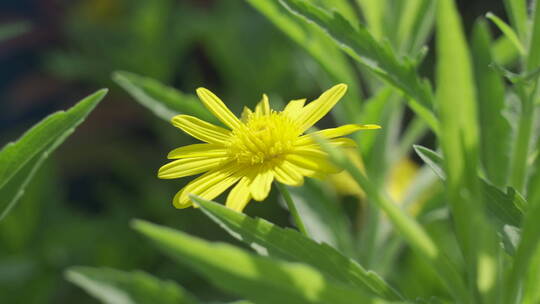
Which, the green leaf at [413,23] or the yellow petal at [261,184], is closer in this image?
the yellow petal at [261,184]

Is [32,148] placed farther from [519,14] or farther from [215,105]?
[519,14]

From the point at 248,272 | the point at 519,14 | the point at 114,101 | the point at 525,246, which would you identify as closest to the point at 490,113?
the point at 519,14

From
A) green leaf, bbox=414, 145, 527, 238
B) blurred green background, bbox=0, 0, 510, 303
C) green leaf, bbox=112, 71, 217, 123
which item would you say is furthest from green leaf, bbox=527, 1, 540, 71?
blurred green background, bbox=0, 0, 510, 303

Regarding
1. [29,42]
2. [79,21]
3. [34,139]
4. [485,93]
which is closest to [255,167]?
[34,139]

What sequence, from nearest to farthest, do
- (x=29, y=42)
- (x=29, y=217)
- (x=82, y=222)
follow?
(x=29, y=217)
(x=82, y=222)
(x=29, y=42)

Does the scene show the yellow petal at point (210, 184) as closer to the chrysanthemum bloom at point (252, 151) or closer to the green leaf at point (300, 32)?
the chrysanthemum bloom at point (252, 151)

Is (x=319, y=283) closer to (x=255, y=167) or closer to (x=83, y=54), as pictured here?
(x=255, y=167)

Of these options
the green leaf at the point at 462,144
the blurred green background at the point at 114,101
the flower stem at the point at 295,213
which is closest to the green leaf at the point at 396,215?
the green leaf at the point at 462,144

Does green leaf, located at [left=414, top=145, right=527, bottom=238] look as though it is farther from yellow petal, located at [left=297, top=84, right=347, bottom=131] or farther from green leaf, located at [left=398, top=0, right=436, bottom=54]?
green leaf, located at [left=398, top=0, right=436, bottom=54]
